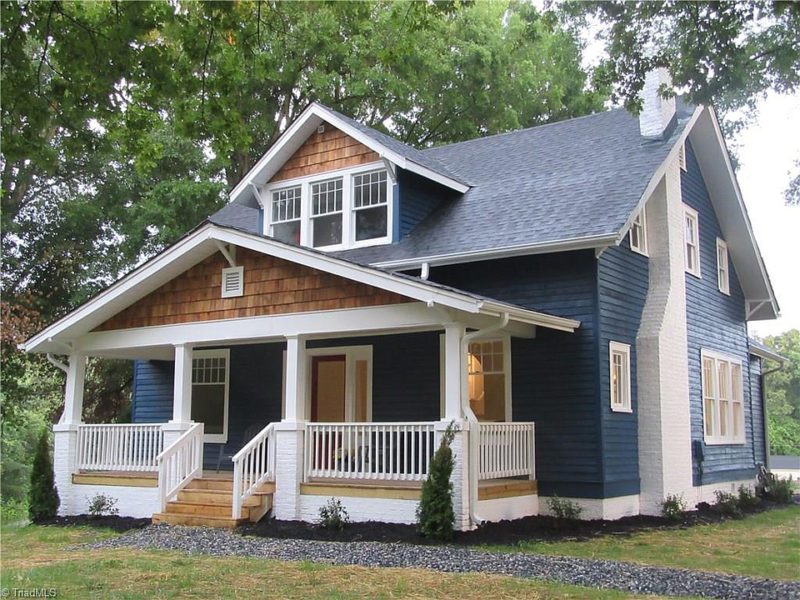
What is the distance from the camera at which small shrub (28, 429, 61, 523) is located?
13477 millimetres

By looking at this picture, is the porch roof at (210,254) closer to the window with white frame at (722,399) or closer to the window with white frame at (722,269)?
the window with white frame at (722,399)

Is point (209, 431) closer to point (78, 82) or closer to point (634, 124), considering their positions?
point (78, 82)

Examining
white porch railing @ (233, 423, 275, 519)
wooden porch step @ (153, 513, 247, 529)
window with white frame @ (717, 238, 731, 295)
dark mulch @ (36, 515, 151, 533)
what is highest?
window with white frame @ (717, 238, 731, 295)

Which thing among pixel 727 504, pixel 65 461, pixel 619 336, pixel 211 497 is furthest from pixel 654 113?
pixel 65 461

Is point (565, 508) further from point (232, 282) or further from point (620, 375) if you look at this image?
point (232, 282)

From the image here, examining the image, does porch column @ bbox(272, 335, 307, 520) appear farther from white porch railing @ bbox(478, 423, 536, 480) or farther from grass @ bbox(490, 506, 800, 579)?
grass @ bbox(490, 506, 800, 579)

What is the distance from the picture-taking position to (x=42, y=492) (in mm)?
13555

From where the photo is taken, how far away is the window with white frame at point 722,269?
17.7m

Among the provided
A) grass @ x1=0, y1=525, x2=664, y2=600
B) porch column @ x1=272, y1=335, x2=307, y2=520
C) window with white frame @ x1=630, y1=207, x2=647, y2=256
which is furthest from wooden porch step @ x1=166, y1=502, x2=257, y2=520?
window with white frame @ x1=630, y1=207, x2=647, y2=256

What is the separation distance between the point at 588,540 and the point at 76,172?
20253mm

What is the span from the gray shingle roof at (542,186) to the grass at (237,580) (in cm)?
596

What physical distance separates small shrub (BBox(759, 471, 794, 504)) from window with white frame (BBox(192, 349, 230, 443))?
437 inches

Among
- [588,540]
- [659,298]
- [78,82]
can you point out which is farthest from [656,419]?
[78,82]

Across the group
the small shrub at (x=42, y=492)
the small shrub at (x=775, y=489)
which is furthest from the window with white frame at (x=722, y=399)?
the small shrub at (x=42, y=492)
